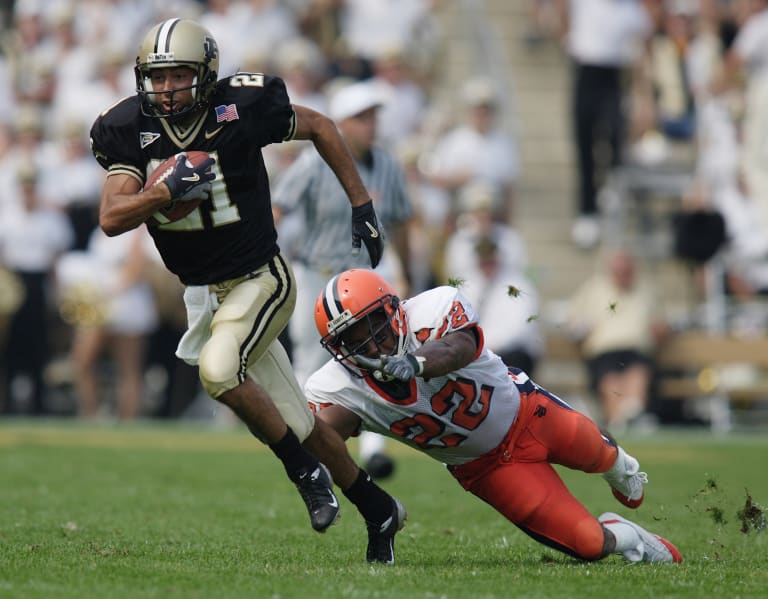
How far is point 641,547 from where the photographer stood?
5.59 m

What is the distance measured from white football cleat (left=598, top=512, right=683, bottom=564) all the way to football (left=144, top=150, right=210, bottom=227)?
2.00m

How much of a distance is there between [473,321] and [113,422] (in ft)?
26.2

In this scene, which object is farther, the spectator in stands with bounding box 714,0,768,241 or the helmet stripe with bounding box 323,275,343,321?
the spectator in stands with bounding box 714,0,768,241

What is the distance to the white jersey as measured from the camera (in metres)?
5.33

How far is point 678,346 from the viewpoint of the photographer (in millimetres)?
12664

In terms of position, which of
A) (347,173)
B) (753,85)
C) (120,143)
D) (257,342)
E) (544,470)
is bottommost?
(753,85)

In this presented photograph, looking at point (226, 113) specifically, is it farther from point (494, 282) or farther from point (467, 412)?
point (494, 282)

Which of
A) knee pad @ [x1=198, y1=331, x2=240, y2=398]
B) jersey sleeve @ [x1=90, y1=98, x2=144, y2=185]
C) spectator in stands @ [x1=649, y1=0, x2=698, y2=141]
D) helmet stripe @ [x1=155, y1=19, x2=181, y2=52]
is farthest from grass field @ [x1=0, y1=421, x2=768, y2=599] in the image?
spectator in stands @ [x1=649, y1=0, x2=698, y2=141]

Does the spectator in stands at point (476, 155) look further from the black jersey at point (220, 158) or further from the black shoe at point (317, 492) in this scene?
the black shoe at point (317, 492)

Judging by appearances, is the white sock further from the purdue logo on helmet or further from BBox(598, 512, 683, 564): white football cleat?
the purdue logo on helmet

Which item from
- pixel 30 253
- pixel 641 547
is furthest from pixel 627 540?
pixel 30 253

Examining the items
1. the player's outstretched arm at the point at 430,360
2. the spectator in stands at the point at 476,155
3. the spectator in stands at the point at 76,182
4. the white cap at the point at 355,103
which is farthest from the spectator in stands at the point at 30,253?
the player's outstretched arm at the point at 430,360

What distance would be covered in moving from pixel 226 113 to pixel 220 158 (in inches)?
7.2

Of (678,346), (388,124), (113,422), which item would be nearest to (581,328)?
(678,346)
